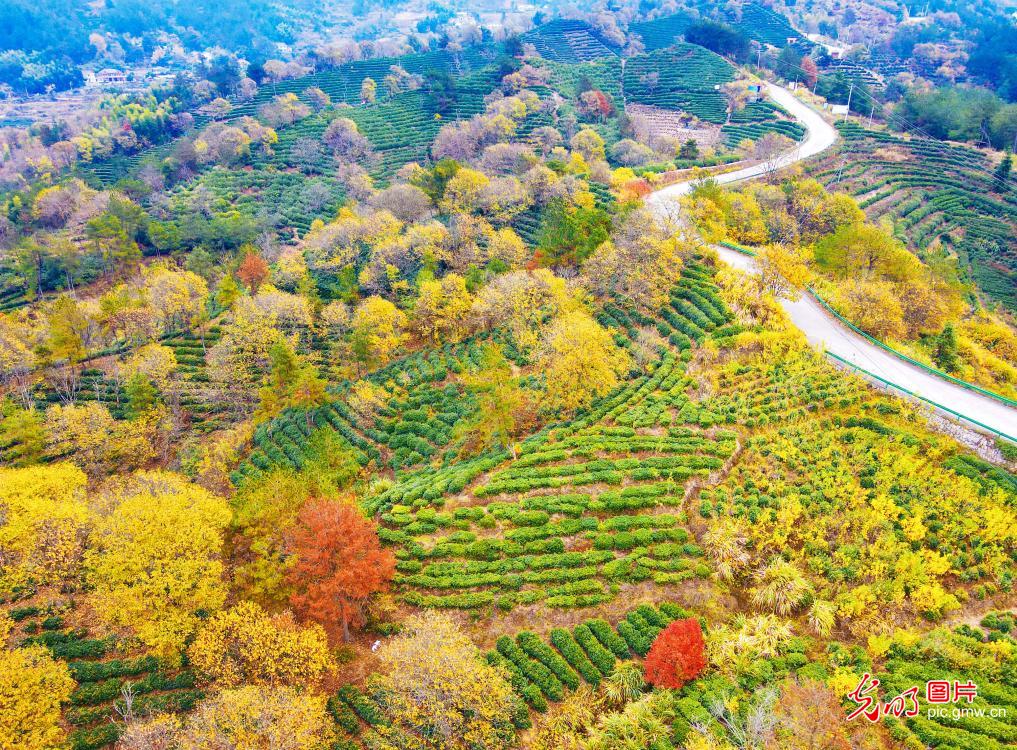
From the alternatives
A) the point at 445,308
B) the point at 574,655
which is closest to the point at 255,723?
the point at 574,655

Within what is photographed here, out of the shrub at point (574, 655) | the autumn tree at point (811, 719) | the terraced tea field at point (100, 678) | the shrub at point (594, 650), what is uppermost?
the autumn tree at point (811, 719)

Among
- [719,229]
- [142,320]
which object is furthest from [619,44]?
[142,320]

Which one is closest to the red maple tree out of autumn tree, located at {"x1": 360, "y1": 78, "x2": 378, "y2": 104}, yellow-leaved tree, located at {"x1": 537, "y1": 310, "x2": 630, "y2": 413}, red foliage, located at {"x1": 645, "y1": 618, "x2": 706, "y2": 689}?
red foliage, located at {"x1": 645, "y1": 618, "x2": 706, "y2": 689}

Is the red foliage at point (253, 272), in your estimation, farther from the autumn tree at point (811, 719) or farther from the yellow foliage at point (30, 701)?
the autumn tree at point (811, 719)

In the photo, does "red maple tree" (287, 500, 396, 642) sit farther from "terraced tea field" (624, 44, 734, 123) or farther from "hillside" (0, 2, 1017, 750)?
"terraced tea field" (624, 44, 734, 123)

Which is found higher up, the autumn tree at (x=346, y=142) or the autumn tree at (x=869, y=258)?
the autumn tree at (x=869, y=258)

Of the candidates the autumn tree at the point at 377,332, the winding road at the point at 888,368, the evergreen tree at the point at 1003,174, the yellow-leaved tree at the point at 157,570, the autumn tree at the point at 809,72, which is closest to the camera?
the yellow-leaved tree at the point at 157,570

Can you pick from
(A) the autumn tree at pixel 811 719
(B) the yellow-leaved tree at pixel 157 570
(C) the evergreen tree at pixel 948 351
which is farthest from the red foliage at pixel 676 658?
(C) the evergreen tree at pixel 948 351
